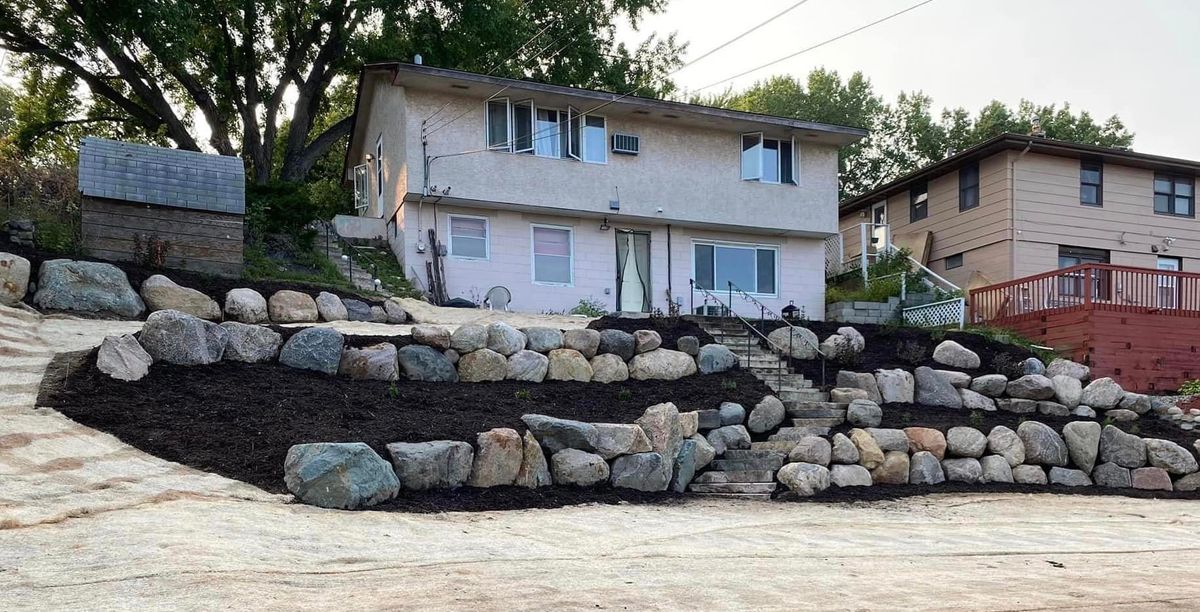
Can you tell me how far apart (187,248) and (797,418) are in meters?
9.84

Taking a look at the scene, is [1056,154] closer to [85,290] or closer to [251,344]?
[251,344]

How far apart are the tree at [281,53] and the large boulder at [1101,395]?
16803 millimetres

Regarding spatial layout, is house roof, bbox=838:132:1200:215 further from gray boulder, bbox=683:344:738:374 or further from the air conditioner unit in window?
gray boulder, bbox=683:344:738:374

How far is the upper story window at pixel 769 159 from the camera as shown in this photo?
22547 millimetres

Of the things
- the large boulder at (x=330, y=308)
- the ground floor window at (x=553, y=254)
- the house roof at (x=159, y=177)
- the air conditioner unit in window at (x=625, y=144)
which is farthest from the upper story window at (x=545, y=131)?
the large boulder at (x=330, y=308)

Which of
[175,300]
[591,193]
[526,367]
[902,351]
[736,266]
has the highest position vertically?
[591,193]

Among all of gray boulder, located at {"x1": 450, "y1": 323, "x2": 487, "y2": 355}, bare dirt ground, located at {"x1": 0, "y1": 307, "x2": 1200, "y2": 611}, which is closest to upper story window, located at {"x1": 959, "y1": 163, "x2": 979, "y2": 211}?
bare dirt ground, located at {"x1": 0, "y1": 307, "x2": 1200, "y2": 611}

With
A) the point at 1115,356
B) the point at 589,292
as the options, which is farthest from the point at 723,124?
the point at 1115,356

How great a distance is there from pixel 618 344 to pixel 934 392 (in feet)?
17.3

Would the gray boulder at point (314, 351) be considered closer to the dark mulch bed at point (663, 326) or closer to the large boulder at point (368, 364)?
the large boulder at point (368, 364)

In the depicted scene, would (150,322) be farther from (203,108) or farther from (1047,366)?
(203,108)

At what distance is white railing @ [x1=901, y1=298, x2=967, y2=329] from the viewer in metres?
20.3

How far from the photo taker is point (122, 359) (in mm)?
10594

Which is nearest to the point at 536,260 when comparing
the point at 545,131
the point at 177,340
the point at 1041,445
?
the point at 545,131
